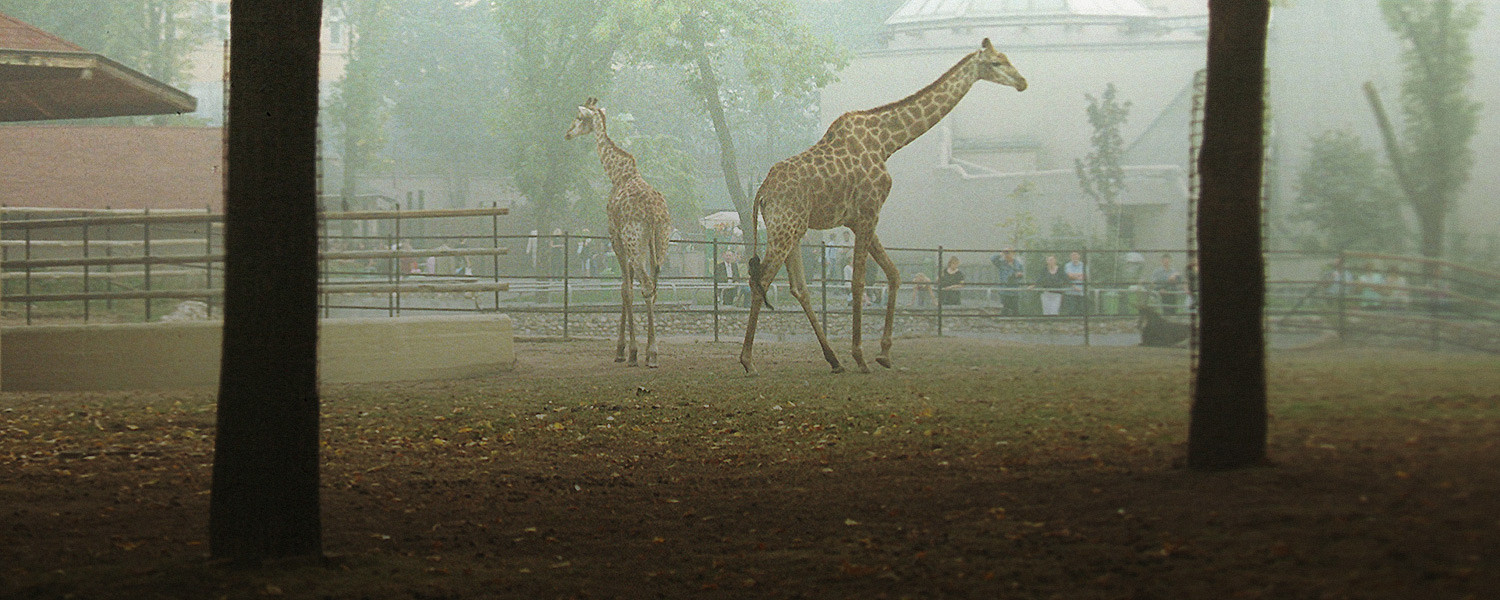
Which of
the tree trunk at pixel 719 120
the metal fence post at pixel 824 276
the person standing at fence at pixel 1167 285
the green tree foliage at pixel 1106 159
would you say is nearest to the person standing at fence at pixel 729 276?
the tree trunk at pixel 719 120

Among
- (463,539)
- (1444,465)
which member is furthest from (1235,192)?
(463,539)

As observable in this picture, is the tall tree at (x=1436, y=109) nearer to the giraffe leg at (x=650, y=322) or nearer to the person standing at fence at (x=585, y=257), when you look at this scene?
the giraffe leg at (x=650, y=322)

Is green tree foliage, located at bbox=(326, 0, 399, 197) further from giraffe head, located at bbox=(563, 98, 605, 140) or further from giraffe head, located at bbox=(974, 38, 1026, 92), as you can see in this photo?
giraffe head, located at bbox=(974, 38, 1026, 92)

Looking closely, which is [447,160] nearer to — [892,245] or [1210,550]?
[892,245]

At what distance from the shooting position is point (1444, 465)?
2.88m

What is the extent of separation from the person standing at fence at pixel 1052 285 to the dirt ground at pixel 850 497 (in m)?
1.20

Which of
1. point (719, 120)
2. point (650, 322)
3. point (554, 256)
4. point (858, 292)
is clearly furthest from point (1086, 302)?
point (554, 256)

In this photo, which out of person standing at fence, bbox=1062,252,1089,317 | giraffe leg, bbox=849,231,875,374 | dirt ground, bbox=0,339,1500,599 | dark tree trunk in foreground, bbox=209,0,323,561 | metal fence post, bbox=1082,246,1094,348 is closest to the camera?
dirt ground, bbox=0,339,1500,599

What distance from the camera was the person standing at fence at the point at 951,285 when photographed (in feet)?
33.2

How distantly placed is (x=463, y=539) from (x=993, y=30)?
267 inches

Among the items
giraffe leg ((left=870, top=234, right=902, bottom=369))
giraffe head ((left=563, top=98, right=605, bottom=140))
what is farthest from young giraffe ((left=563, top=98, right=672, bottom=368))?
giraffe leg ((left=870, top=234, right=902, bottom=369))

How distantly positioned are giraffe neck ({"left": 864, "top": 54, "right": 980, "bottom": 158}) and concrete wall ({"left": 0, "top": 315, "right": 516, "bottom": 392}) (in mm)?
3691

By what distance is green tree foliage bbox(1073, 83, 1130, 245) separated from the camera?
8125 mm

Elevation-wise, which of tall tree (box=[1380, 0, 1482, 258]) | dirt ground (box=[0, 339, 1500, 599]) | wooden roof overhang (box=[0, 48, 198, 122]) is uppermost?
wooden roof overhang (box=[0, 48, 198, 122])
